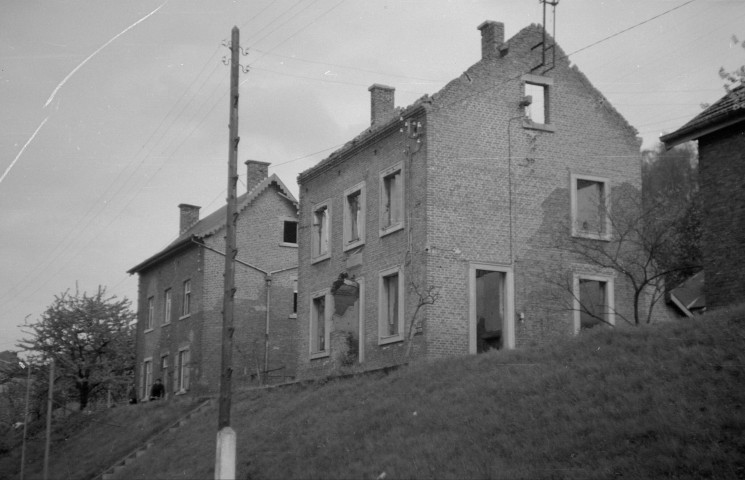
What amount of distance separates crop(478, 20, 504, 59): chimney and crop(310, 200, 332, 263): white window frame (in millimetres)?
7874

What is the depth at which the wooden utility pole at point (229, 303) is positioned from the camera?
1909cm

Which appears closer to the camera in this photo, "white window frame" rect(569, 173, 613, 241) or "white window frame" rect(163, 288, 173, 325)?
"white window frame" rect(569, 173, 613, 241)

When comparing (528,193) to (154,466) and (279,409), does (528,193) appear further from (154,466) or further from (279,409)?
(154,466)

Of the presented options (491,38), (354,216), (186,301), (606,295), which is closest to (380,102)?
(354,216)

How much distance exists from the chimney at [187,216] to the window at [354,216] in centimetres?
2054

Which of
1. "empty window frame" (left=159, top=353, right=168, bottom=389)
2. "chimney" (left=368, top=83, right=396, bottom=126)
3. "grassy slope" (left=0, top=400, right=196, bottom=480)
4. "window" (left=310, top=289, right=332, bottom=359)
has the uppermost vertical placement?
"chimney" (left=368, top=83, right=396, bottom=126)

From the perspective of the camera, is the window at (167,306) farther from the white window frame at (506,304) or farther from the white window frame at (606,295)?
the white window frame at (606,295)

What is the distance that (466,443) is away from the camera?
16906 millimetres

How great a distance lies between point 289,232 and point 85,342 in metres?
12.0

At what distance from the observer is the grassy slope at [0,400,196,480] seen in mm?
33594

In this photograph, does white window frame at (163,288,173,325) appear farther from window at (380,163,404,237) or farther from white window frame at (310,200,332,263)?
window at (380,163,404,237)

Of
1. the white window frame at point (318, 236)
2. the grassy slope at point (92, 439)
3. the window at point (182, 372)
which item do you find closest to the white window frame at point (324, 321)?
the white window frame at point (318, 236)

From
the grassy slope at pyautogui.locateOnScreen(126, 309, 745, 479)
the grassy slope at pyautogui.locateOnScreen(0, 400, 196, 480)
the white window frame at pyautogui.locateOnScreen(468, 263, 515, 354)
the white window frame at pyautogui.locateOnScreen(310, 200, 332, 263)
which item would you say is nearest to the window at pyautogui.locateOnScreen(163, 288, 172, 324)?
the grassy slope at pyautogui.locateOnScreen(0, 400, 196, 480)

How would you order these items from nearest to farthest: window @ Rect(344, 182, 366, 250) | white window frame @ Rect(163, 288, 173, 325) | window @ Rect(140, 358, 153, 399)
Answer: window @ Rect(344, 182, 366, 250), white window frame @ Rect(163, 288, 173, 325), window @ Rect(140, 358, 153, 399)
